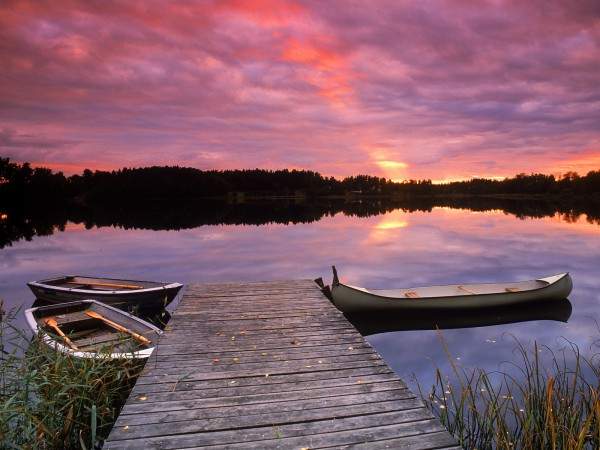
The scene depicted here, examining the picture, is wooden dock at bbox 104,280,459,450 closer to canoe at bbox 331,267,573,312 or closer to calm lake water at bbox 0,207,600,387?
calm lake water at bbox 0,207,600,387

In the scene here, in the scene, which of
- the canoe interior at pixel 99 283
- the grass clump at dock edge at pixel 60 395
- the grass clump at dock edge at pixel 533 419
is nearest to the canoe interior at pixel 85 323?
the grass clump at dock edge at pixel 60 395

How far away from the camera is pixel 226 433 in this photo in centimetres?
354

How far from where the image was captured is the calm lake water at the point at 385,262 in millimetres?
10125

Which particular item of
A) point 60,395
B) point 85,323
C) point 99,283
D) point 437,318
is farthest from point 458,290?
point 99,283

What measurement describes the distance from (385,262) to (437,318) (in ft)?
35.4

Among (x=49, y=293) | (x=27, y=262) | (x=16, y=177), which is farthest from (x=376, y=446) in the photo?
(x=16, y=177)

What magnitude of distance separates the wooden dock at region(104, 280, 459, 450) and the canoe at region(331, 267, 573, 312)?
3.97 metres

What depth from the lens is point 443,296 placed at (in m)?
11.0

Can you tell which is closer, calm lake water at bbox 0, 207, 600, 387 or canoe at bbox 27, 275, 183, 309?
calm lake water at bbox 0, 207, 600, 387

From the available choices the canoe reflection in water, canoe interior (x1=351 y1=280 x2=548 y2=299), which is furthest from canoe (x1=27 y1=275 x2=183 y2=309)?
canoe interior (x1=351 y1=280 x2=548 y2=299)

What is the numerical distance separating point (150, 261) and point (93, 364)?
19005 millimetres

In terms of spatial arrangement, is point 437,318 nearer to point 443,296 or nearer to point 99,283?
point 443,296

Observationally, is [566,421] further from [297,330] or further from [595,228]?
[595,228]

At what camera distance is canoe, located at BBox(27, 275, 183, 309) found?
11109mm
